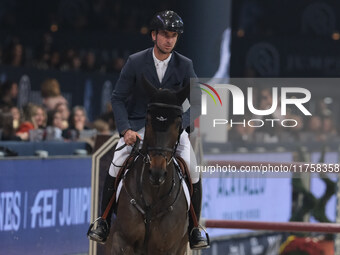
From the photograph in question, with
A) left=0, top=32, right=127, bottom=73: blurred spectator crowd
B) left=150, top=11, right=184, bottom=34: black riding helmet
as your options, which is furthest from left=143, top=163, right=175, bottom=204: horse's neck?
left=0, top=32, right=127, bottom=73: blurred spectator crowd

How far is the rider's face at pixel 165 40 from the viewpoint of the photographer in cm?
743

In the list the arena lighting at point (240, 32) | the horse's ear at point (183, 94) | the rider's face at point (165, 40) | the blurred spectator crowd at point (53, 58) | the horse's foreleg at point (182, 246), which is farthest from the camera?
the arena lighting at point (240, 32)

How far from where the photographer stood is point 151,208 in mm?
7316

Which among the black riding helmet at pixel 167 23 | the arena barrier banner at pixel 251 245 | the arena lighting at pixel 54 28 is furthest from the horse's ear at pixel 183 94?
the arena lighting at pixel 54 28

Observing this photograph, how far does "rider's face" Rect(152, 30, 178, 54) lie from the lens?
7.43 meters

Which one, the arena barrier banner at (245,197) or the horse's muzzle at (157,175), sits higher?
the horse's muzzle at (157,175)

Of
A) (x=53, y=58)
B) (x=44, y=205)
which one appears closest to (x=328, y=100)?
(x=53, y=58)

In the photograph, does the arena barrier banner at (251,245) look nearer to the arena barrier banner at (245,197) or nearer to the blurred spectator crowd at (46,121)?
the arena barrier banner at (245,197)

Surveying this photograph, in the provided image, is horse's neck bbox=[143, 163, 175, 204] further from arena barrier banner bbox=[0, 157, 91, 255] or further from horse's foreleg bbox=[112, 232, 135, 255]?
arena barrier banner bbox=[0, 157, 91, 255]

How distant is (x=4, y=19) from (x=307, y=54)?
10860mm

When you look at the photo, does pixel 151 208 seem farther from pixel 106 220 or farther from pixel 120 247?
pixel 106 220

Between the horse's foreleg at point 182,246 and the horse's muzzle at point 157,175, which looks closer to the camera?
the horse's muzzle at point 157,175

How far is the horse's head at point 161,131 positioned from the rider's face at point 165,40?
1.90ft

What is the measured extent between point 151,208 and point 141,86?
1.07 m
